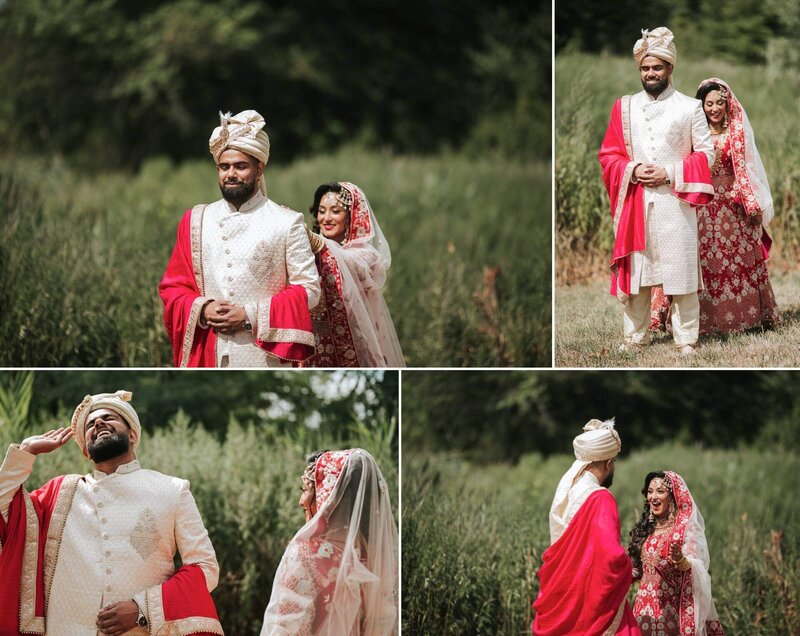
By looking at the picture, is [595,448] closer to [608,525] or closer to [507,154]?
[608,525]

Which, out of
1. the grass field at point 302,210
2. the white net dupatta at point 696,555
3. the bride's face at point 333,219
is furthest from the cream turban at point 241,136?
the white net dupatta at point 696,555

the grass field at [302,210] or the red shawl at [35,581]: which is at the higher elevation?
the grass field at [302,210]

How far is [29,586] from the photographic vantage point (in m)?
8.16

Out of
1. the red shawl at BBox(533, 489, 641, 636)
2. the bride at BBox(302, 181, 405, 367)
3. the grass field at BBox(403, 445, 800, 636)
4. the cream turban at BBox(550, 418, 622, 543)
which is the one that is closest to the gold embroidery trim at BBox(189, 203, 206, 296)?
the bride at BBox(302, 181, 405, 367)

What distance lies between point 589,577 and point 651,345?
1861 mm

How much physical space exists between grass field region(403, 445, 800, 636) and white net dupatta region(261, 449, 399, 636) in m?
0.68

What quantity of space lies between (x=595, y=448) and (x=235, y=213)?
7.95 ft

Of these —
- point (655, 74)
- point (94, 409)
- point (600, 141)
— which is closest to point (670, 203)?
point (655, 74)

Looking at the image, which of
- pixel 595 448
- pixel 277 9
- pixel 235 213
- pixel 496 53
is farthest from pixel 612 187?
pixel 277 9

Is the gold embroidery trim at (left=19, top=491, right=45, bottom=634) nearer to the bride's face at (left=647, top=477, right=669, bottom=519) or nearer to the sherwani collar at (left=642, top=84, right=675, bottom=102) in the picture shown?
the bride's face at (left=647, top=477, right=669, bottom=519)

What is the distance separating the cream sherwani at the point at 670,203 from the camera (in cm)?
934

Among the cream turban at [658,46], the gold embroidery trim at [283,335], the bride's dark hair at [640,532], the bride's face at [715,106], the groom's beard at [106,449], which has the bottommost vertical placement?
the bride's dark hair at [640,532]

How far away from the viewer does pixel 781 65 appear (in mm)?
11898

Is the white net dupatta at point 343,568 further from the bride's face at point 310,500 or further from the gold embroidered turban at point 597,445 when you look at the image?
the gold embroidered turban at point 597,445
